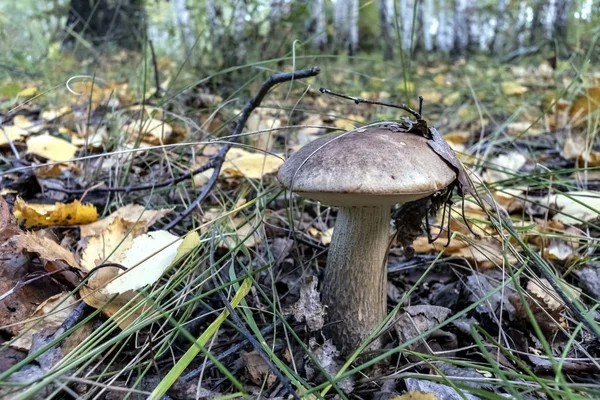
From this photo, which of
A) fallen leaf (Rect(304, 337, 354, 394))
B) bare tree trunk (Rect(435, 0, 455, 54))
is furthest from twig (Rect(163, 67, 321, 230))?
bare tree trunk (Rect(435, 0, 455, 54))

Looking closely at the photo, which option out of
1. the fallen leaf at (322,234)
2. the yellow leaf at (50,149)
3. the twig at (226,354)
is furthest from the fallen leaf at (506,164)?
the yellow leaf at (50,149)

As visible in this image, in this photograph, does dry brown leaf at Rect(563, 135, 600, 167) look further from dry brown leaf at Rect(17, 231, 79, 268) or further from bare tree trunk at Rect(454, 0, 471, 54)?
bare tree trunk at Rect(454, 0, 471, 54)

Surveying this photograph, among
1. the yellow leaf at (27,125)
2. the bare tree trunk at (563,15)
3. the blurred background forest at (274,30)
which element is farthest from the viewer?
the bare tree trunk at (563,15)

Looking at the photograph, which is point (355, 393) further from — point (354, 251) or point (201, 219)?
point (201, 219)

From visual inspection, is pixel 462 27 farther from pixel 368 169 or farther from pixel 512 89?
pixel 368 169

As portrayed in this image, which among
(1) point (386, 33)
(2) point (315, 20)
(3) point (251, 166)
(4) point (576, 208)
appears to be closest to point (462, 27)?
(1) point (386, 33)

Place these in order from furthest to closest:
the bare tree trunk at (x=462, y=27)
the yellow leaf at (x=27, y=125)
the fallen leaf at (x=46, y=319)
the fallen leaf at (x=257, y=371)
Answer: the bare tree trunk at (x=462, y=27) → the yellow leaf at (x=27, y=125) → the fallen leaf at (x=257, y=371) → the fallen leaf at (x=46, y=319)

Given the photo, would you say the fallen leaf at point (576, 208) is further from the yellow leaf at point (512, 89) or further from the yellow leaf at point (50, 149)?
the yellow leaf at point (50, 149)
